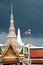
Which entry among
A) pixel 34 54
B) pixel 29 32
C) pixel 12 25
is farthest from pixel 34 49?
pixel 12 25

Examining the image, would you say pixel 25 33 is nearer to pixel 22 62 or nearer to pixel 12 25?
pixel 22 62

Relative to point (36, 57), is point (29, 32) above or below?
above

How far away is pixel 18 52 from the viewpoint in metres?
49.7

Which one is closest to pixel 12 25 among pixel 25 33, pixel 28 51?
Answer: pixel 25 33

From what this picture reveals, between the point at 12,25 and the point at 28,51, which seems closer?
the point at 28,51

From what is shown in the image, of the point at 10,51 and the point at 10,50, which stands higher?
the point at 10,50

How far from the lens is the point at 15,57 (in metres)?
50.0

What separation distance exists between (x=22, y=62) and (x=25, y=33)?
6.08 meters

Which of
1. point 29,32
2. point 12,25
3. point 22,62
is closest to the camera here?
point 22,62

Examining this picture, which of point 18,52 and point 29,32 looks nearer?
point 18,52

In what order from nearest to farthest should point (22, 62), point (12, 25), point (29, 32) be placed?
point (22, 62) → point (29, 32) → point (12, 25)

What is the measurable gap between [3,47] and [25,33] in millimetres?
4818

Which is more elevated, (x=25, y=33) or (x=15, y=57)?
(x=25, y=33)

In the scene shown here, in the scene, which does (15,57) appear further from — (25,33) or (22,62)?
(25,33)
